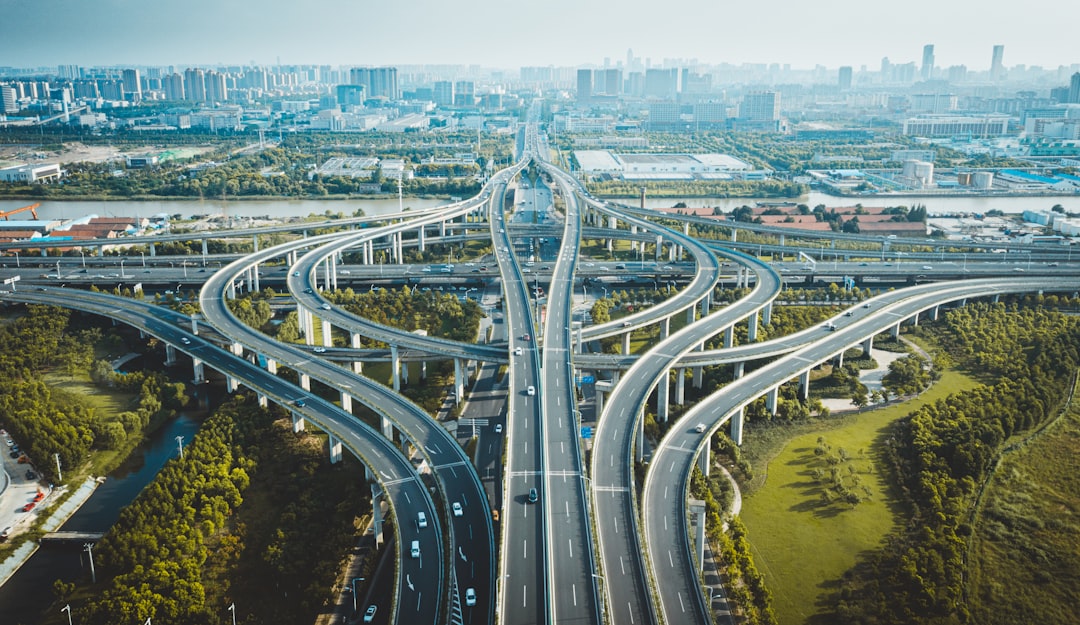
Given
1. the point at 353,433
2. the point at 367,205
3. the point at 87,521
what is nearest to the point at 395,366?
the point at 353,433

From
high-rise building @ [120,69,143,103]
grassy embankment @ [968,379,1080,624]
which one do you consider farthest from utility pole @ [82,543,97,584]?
high-rise building @ [120,69,143,103]

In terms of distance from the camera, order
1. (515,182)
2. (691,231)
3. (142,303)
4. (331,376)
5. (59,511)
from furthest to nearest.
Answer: (515,182) < (691,231) < (142,303) < (331,376) < (59,511)

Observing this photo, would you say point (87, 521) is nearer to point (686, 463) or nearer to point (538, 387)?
point (538, 387)

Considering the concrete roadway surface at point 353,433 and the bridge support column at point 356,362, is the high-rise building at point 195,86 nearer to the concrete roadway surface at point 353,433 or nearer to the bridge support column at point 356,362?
the concrete roadway surface at point 353,433

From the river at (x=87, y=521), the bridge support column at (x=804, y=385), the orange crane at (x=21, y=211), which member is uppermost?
the orange crane at (x=21, y=211)

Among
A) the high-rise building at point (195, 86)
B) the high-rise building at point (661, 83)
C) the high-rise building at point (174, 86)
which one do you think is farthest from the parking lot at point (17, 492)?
the high-rise building at point (661, 83)

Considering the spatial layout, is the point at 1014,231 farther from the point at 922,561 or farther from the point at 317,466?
the point at 317,466

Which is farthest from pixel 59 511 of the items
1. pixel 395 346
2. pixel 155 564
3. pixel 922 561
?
pixel 922 561
